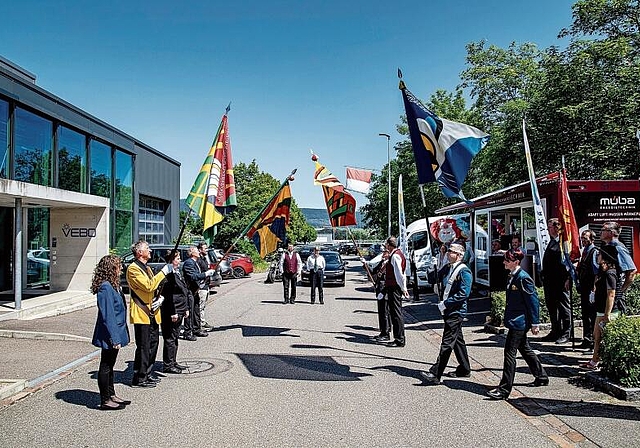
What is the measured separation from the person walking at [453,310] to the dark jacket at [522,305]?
692mm

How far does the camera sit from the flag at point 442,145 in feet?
29.6

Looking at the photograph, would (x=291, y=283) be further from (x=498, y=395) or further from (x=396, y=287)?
(x=498, y=395)

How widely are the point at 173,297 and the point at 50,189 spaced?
318 inches

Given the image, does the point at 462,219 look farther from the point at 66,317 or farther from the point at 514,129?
the point at 66,317

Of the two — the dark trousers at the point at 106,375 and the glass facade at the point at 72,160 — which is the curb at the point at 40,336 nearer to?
the dark trousers at the point at 106,375

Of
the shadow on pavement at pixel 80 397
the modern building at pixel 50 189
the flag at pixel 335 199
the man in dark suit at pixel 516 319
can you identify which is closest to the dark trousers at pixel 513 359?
the man in dark suit at pixel 516 319

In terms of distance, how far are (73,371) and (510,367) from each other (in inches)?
247

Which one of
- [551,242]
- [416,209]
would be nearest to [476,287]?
[551,242]

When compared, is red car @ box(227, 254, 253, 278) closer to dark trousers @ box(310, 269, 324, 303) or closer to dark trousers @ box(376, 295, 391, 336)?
dark trousers @ box(310, 269, 324, 303)

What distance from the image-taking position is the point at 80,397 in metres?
7.16

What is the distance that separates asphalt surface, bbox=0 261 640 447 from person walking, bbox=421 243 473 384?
0.79 ft

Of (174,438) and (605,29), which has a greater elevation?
(605,29)

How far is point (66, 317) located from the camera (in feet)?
47.1

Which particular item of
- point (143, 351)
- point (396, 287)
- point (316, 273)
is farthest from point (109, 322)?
point (316, 273)
